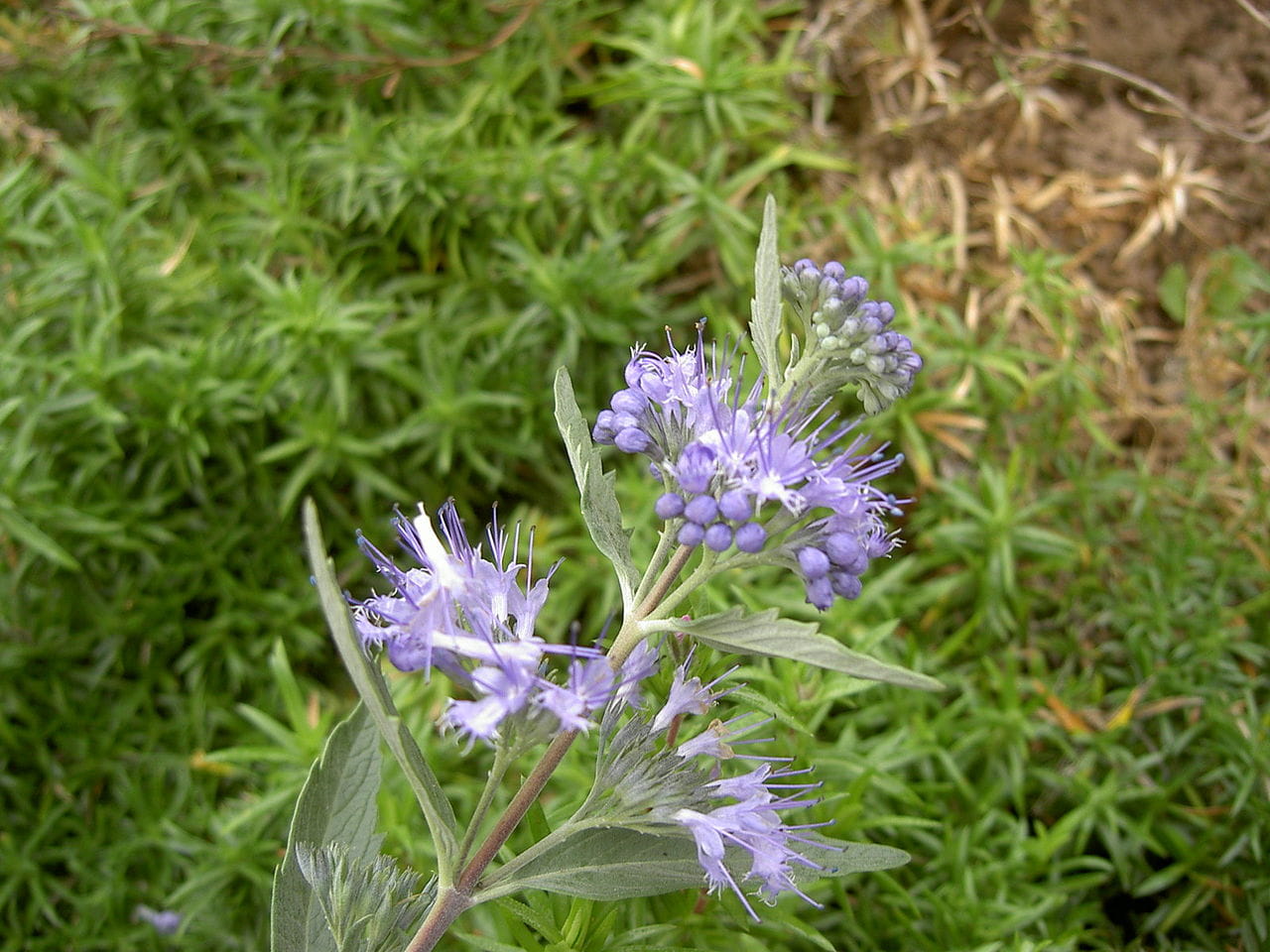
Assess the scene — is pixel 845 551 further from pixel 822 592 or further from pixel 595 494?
pixel 595 494

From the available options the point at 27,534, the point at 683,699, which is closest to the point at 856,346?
the point at 683,699

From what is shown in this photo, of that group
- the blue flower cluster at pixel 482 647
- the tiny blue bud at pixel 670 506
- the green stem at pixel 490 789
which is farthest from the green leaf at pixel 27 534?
the tiny blue bud at pixel 670 506

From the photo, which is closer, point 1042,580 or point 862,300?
point 862,300

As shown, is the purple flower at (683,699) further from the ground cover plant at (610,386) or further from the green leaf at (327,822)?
the ground cover plant at (610,386)

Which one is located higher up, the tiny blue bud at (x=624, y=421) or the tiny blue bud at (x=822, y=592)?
the tiny blue bud at (x=624, y=421)

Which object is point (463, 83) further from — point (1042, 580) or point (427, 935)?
point (427, 935)

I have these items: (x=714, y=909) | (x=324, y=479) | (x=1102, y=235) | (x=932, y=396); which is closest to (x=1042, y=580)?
(x=932, y=396)
